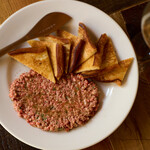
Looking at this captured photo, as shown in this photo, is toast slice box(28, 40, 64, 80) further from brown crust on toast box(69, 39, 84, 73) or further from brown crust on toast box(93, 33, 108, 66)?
brown crust on toast box(93, 33, 108, 66)

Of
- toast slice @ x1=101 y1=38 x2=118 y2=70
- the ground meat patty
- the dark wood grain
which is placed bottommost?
the ground meat patty

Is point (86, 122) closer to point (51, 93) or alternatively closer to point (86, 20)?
point (51, 93)

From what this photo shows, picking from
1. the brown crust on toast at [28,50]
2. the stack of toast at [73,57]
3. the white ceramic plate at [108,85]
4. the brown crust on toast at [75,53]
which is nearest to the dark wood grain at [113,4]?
the white ceramic plate at [108,85]

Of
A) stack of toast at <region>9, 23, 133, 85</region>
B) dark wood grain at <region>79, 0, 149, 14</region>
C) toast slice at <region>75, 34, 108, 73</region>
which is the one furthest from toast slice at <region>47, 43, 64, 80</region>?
dark wood grain at <region>79, 0, 149, 14</region>

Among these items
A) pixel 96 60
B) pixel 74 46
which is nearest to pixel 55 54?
pixel 74 46

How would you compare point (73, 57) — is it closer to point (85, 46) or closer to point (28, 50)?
point (85, 46)

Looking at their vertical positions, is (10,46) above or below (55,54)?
above
